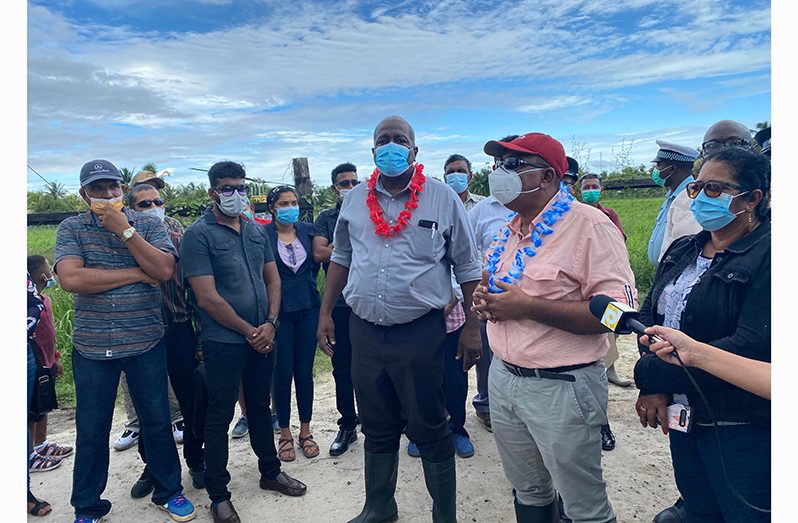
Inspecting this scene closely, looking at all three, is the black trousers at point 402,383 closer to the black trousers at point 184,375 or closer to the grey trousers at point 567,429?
the grey trousers at point 567,429

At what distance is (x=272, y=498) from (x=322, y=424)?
1.16m

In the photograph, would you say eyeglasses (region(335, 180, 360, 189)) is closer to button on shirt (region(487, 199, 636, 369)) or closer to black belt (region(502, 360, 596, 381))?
button on shirt (region(487, 199, 636, 369))

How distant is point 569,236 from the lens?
2.23 m

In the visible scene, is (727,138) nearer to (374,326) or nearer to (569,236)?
(569,236)

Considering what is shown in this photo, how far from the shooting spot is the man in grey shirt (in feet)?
9.56

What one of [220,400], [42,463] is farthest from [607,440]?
[42,463]

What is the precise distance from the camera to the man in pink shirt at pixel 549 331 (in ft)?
7.14

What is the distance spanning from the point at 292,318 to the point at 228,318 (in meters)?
0.95

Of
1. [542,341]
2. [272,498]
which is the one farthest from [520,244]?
[272,498]

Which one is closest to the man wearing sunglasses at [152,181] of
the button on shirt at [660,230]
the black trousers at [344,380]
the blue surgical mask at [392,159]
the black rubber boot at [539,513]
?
the black trousers at [344,380]

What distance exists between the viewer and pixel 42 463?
157 inches

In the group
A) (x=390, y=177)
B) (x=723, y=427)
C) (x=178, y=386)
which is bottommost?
(x=178, y=386)

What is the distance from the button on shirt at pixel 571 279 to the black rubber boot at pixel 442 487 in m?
1.04

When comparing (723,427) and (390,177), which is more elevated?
(390,177)
